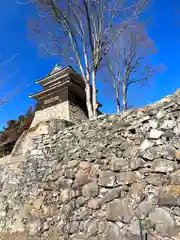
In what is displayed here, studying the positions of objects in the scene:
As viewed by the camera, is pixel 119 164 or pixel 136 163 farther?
pixel 119 164

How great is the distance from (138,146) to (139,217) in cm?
149

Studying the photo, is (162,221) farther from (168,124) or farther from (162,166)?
(168,124)

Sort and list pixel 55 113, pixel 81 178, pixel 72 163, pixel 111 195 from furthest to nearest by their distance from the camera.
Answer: pixel 55 113 → pixel 72 163 → pixel 81 178 → pixel 111 195

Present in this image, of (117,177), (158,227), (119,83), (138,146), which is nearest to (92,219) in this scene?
(117,177)

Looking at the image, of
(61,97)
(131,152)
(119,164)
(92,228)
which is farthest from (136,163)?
(61,97)

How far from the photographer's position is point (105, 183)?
4.37 m

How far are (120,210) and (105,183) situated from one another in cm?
70

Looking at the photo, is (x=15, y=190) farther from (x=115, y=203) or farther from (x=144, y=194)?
(x=144, y=194)

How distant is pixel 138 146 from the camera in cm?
437

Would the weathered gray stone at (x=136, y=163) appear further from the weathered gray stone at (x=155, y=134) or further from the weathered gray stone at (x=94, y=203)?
the weathered gray stone at (x=94, y=203)

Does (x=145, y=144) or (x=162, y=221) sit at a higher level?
(x=145, y=144)

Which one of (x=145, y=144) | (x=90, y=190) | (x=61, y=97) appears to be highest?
(x=61, y=97)

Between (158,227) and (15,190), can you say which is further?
(15,190)

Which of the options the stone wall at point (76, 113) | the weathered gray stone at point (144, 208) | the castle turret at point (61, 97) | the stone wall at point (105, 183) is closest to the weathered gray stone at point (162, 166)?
the stone wall at point (105, 183)
